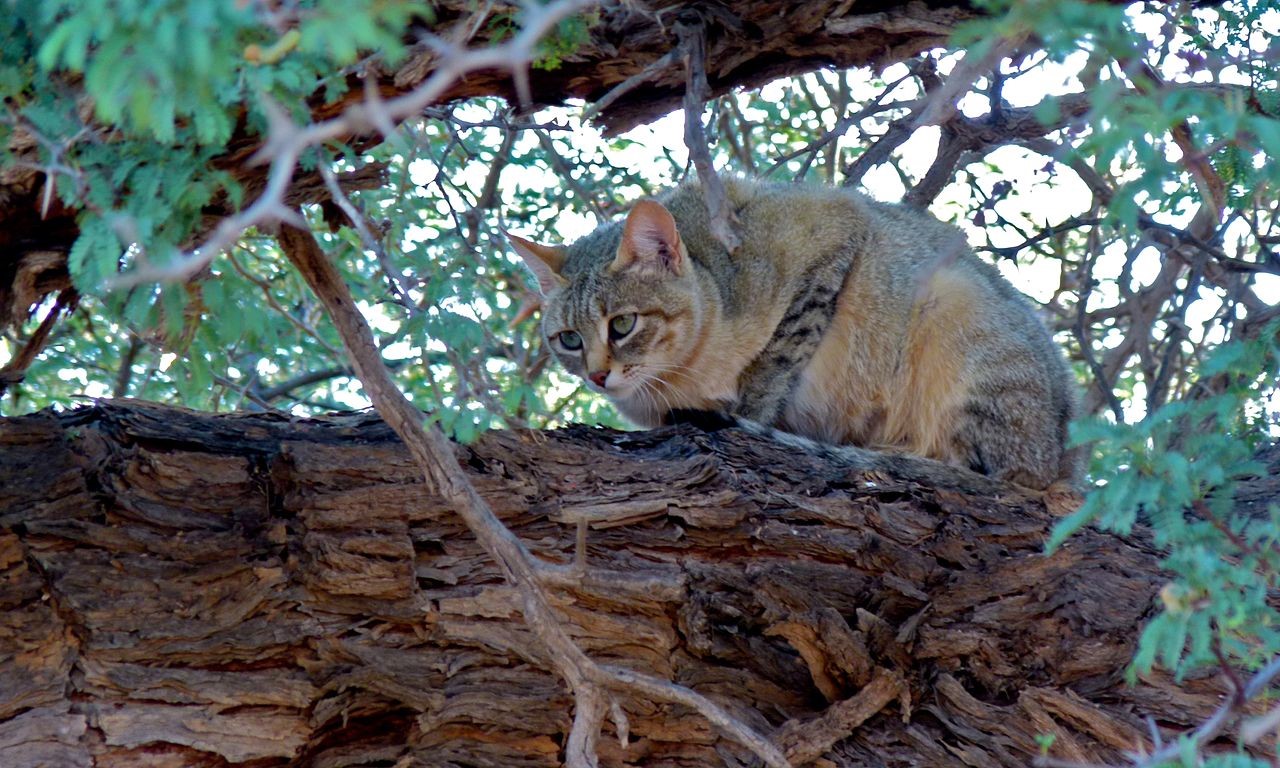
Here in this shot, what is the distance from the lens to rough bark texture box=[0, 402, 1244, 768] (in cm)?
311

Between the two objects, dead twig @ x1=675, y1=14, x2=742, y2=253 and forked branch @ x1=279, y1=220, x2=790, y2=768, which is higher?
dead twig @ x1=675, y1=14, x2=742, y2=253

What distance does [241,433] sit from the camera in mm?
3533

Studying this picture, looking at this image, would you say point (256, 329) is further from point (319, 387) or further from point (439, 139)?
point (319, 387)

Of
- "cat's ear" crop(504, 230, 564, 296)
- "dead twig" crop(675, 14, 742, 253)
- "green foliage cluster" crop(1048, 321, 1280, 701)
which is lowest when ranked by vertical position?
"green foliage cluster" crop(1048, 321, 1280, 701)

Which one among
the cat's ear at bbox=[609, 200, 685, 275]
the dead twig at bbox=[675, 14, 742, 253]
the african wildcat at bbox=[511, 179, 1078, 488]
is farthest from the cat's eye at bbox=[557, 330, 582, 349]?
the dead twig at bbox=[675, 14, 742, 253]

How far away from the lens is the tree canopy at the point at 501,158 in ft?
6.79

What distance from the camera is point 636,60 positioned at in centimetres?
381

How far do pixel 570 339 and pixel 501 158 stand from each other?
3.62 feet

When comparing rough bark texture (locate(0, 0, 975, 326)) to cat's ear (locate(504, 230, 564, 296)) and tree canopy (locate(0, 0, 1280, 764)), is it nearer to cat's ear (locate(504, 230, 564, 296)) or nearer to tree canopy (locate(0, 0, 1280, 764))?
tree canopy (locate(0, 0, 1280, 764))

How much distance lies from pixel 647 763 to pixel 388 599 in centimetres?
92

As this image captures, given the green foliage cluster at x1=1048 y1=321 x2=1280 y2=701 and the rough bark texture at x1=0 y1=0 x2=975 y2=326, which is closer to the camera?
the green foliage cluster at x1=1048 y1=321 x2=1280 y2=701

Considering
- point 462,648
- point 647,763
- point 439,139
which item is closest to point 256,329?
point 462,648

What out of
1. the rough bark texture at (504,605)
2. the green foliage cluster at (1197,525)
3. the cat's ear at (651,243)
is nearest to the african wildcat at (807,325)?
the cat's ear at (651,243)

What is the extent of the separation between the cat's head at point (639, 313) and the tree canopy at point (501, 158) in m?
0.49
